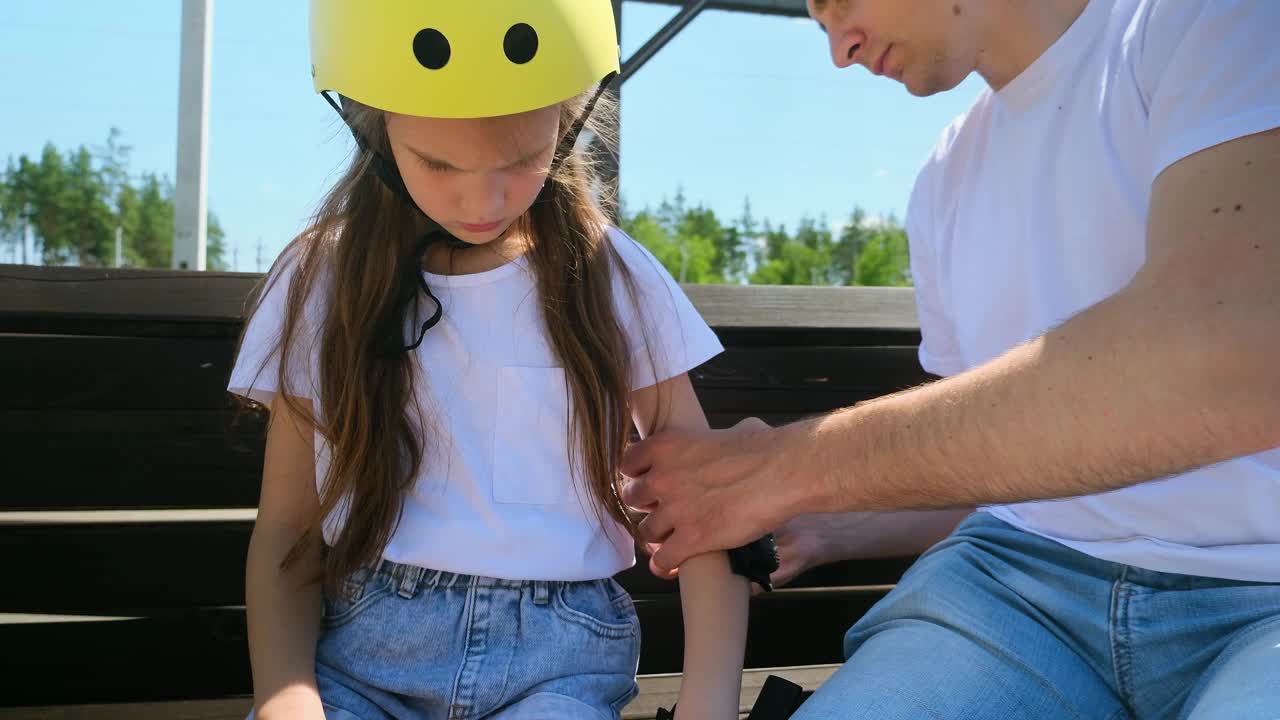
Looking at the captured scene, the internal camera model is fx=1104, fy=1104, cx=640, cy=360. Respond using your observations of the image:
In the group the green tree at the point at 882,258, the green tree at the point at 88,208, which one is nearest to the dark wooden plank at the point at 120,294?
the green tree at the point at 88,208

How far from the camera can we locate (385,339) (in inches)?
57.8

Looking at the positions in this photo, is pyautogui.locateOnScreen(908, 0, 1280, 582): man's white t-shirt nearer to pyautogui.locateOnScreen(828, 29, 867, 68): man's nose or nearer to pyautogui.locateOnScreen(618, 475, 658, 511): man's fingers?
pyautogui.locateOnScreen(828, 29, 867, 68): man's nose

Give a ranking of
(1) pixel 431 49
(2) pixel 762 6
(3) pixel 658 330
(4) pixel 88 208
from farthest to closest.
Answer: (4) pixel 88 208 < (2) pixel 762 6 < (3) pixel 658 330 < (1) pixel 431 49

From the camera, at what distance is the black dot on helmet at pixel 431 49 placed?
1273 mm

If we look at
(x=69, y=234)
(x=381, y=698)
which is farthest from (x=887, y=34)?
(x=69, y=234)

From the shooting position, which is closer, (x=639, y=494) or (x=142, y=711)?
(x=639, y=494)

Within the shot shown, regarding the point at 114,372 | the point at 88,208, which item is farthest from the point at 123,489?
the point at 88,208

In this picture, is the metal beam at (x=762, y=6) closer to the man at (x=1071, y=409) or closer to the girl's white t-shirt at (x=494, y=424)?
the man at (x=1071, y=409)

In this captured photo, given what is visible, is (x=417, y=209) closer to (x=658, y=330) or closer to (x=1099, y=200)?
(x=658, y=330)

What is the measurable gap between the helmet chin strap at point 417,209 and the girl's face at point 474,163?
27 millimetres

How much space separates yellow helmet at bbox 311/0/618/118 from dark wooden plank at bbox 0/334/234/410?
868 mm

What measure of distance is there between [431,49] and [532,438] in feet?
1.69

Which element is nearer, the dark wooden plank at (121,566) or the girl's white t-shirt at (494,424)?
the girl's white t-shirt at (494,424)

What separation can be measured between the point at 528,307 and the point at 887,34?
66cm
